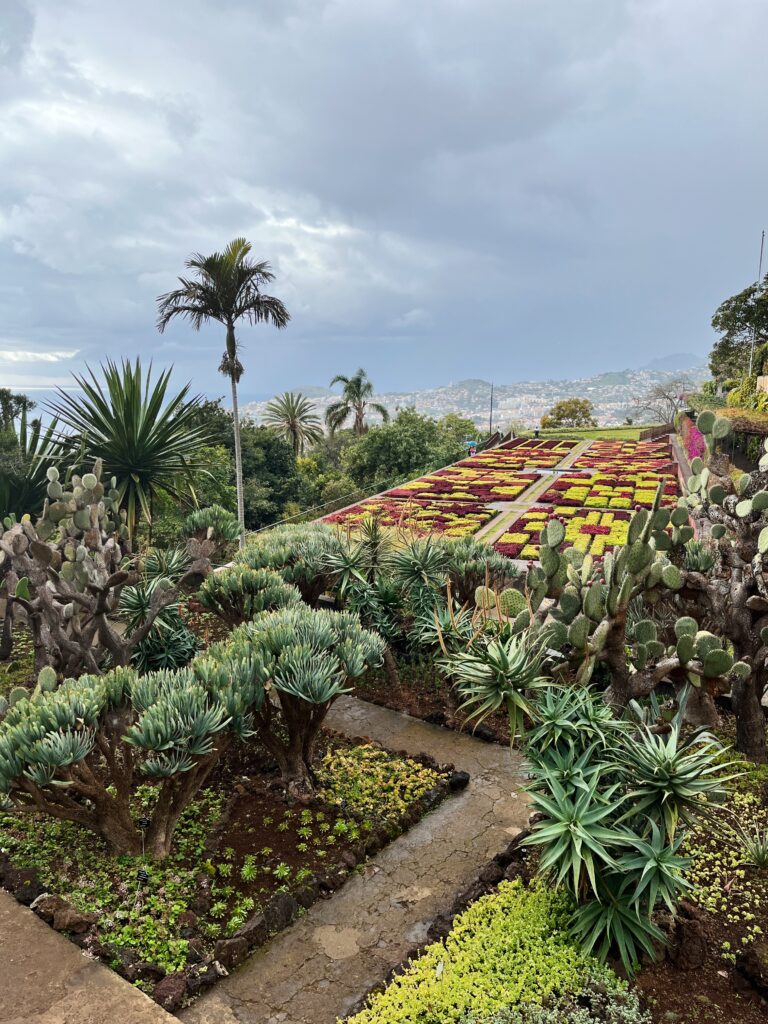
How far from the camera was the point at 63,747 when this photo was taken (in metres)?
4.89

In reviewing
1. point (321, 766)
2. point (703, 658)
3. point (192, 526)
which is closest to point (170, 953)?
point (321, 766)

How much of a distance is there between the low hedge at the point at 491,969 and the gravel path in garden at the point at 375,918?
35 cm

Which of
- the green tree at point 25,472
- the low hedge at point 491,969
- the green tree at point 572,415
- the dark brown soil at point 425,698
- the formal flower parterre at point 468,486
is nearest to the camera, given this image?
the low hedge at point 491,969

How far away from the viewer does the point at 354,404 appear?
55.8 m

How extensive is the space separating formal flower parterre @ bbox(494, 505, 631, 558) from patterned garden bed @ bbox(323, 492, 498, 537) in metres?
1.61

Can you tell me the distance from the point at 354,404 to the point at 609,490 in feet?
92.5

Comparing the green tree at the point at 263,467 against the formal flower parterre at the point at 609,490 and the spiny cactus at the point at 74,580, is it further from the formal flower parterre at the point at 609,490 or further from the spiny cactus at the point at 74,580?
the spiny cactus at the point at 74,580

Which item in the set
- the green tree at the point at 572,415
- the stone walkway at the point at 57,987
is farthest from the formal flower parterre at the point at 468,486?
the green tree at the point at 572,415

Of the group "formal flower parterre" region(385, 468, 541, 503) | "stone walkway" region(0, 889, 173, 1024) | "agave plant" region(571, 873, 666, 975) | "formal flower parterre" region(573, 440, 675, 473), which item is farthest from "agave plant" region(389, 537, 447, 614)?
"formal flower parterre" region(573, 440, 675, 473)

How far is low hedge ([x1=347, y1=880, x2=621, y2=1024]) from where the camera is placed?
4500mm

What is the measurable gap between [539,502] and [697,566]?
22.6 metres

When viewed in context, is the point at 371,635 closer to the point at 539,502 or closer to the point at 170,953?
the point at 170,953

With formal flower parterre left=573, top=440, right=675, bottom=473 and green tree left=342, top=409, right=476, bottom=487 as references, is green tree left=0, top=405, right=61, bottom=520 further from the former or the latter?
formal flower parterre left=573, top=440, right=675, bottom=473

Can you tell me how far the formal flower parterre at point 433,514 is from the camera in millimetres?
24844
